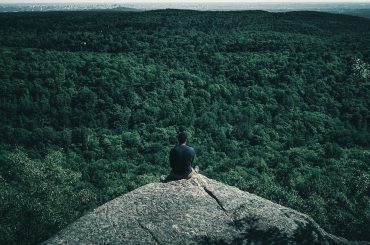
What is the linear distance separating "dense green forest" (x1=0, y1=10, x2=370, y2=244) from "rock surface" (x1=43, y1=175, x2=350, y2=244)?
455 centimetres

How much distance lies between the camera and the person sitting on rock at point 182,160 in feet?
28.6

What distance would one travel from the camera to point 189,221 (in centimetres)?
846

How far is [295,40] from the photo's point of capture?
136 ft

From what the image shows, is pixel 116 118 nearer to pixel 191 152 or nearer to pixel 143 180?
pixel 143 180

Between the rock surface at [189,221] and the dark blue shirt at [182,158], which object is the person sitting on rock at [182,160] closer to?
the dark blue shirt at [182,158]

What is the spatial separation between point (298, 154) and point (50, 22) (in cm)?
3570

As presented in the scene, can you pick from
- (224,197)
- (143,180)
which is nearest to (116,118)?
(143,180)

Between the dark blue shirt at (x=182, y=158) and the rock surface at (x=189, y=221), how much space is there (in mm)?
423

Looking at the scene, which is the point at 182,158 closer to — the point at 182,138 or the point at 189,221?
the point at 182,138

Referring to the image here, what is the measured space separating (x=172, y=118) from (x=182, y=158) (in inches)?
597

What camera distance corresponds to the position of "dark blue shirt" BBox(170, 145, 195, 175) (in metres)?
8.73

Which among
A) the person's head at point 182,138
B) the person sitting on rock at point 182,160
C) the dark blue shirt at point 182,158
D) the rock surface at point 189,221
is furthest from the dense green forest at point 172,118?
the person's head at point 182,138

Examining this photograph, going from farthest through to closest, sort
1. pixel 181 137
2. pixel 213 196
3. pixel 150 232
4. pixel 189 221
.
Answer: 1. pixel 213 196
2. pixel 181 137
3. pixel 189 221
4. pixel 150 232

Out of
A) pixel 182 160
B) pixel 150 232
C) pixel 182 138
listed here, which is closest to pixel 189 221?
pixel 150 232
